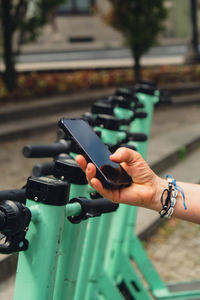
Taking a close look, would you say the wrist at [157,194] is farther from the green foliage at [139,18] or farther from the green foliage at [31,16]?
the green foliage at [139,18]

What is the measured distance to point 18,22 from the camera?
32.5 ft

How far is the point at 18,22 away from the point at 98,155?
8685mm

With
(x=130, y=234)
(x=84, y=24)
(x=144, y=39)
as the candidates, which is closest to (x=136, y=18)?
(x=144, y=39)

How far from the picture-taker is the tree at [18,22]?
382 inches

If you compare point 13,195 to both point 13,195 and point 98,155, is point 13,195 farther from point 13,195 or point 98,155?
point 98,155

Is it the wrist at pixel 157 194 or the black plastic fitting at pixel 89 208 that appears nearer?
the wrist at pixel 157 194

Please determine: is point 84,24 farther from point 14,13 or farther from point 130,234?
point 130,234

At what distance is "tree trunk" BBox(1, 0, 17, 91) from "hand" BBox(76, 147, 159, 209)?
27.3 feet

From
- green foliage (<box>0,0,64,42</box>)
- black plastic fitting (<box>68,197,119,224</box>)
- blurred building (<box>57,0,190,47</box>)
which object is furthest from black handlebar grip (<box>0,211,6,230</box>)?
blurred building (<box>57,0,190,47</box>)

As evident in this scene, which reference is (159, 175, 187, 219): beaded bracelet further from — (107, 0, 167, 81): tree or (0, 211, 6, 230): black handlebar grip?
(107, 0, 167, 81): tree

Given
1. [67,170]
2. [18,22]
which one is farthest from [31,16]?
[67,170]

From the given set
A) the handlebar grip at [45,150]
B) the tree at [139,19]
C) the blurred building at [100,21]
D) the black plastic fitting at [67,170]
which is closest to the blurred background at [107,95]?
the tree at [139,19]

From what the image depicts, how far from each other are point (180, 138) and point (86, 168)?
243 inches

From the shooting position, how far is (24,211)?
5.30 ft
